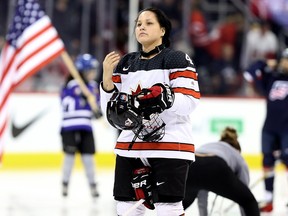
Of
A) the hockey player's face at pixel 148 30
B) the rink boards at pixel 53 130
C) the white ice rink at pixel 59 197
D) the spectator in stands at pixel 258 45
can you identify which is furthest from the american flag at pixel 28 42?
the spectator in stands at pixel 258 45

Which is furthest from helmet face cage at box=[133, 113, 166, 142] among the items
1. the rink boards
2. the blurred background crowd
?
the blurred background crowd

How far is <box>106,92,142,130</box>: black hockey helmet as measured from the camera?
3.35 m

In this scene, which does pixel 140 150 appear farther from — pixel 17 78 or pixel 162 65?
pixel 17 78

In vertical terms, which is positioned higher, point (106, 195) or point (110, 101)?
point (110, 101)

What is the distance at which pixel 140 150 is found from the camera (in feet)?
11.5

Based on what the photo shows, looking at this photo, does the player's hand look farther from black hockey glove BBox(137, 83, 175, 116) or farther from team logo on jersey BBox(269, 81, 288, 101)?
team logo on jersey BBox(269, 81, 288, 101)

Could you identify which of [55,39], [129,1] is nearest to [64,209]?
[55,39]

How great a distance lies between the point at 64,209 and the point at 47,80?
3.80 meters

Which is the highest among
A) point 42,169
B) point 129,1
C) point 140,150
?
point 129,1

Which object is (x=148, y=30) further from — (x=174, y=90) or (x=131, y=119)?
(x=131, y=119)

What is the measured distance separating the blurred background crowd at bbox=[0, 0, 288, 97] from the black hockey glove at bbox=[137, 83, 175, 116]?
662cm

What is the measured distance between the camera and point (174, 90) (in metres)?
3.43

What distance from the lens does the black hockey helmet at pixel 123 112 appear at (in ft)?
11.0

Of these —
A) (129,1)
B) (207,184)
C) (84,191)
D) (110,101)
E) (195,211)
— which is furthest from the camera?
(129,1)
